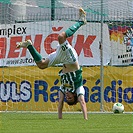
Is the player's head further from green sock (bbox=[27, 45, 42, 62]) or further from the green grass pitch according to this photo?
green sock (bbox=[27, 45, 42, 62])

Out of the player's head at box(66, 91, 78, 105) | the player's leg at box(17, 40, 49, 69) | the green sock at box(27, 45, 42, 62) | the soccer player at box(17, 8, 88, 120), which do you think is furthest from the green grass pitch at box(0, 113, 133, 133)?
the green sock at box(27, 45, 42, 62)

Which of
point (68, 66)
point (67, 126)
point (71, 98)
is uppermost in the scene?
point (68, 66)

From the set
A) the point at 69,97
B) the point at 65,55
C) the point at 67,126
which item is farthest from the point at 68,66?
the point at 67,126

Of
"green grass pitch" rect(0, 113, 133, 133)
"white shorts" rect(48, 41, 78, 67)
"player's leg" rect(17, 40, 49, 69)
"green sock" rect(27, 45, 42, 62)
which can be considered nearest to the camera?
"green grass pitch" rect(0, 113, 133, 133)

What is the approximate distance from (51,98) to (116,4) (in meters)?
3.80

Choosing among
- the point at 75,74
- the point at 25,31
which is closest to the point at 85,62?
the point at 25,31

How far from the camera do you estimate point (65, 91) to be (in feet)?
49.1

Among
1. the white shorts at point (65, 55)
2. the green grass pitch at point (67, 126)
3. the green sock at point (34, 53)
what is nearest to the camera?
the green grass pitch at point (67, 126)

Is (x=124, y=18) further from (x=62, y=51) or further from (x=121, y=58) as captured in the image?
(x=62, y=51)

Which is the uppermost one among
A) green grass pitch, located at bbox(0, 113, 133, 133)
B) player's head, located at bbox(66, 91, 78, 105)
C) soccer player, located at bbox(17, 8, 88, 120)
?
soccer player, located at bbox(17, 8, 88, 120)

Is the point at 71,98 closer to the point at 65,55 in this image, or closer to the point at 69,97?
the point at 69,97

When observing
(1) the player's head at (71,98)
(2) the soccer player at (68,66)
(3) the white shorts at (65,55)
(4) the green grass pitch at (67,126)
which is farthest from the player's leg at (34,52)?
(4) the green grass pitch at (67,126)

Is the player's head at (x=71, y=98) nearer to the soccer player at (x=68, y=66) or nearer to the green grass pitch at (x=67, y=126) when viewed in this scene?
the soccer player at (x=68, y=66)

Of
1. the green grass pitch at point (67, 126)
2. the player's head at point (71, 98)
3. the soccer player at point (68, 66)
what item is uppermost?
the soccer player at point (68, 66)
